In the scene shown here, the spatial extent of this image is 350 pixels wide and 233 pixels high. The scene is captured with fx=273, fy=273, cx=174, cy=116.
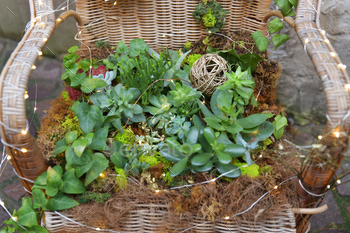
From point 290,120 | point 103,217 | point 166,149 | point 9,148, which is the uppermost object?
point 9,148

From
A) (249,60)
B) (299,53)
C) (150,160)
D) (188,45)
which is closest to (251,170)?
(150,160)

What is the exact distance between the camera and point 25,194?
4.14 feet

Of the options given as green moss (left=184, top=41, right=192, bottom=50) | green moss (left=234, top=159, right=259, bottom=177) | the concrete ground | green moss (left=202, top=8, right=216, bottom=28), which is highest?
green moss (left=202, top=8, right=216, bottom=28)

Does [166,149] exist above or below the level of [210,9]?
below

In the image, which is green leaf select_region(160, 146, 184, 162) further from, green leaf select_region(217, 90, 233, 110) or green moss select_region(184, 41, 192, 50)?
green moss select_region(184, 41, 192, 50)

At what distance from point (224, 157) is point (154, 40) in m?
0.82

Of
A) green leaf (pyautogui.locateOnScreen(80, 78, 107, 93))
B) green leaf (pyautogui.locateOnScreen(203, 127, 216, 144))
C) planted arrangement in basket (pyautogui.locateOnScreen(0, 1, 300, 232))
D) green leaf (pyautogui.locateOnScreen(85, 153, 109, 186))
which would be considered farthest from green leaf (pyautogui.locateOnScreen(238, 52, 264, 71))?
green leaf (pyautogui.locateOnScreen(85, 153, 109, 186))

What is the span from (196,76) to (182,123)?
0.22m

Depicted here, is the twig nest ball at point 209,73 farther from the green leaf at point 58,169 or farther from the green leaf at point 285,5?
the green leaf at point 58,169

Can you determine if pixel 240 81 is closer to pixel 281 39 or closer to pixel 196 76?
A: pixel 196 76

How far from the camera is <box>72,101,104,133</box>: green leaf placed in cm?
108

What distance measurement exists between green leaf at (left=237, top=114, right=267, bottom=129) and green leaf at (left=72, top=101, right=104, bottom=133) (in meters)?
0.58

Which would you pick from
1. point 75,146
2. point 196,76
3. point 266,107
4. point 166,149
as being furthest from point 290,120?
point 75,146

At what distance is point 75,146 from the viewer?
0.99m
